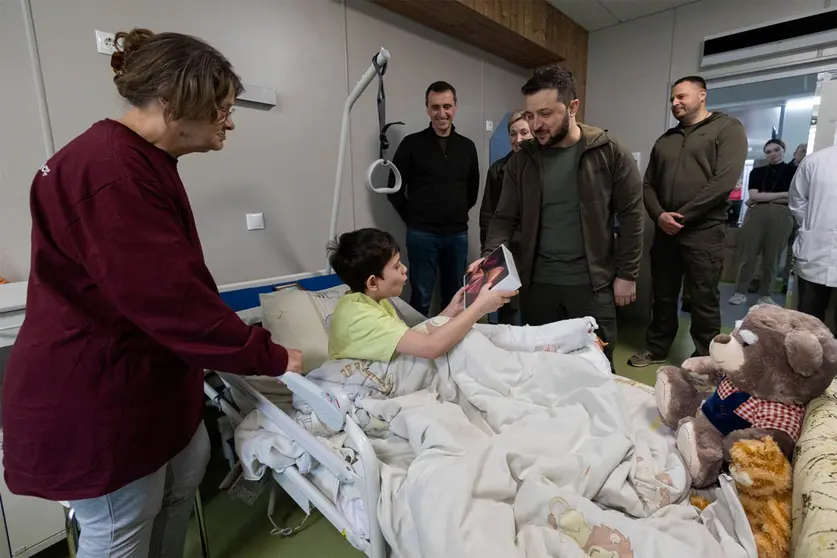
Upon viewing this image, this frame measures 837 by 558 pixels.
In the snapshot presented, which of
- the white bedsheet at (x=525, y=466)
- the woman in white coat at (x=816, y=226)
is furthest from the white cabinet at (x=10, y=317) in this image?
the woman in white coat at (x=816, y=226)

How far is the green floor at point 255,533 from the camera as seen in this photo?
147 centimetres

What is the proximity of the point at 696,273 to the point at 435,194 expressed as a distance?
1596 millimetres

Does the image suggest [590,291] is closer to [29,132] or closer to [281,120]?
[281,120]

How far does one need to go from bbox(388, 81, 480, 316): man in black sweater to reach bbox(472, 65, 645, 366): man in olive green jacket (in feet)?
2.46

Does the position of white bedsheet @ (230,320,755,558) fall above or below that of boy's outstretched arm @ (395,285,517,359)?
below

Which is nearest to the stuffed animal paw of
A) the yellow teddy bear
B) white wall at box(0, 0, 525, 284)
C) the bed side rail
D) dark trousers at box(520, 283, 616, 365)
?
the yellow teddy bear

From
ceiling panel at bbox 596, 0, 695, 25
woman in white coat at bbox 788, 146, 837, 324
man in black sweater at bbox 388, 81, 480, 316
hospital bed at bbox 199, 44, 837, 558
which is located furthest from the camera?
ceiling panel at bbox 596, 0, 695, 25

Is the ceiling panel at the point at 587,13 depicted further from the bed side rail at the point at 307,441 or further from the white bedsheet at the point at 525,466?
the bed side rail at the point at 307,441

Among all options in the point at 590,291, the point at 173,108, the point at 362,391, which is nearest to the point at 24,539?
the point at 362,391

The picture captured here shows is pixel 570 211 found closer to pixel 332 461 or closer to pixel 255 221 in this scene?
pixel 332 461

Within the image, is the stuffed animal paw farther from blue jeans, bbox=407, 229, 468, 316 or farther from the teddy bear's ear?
blue jeans, bbox=407, 229, 468, 316

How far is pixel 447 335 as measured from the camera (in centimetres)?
123

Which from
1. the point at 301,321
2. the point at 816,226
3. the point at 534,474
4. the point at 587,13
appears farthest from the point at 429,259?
the point at 587,13

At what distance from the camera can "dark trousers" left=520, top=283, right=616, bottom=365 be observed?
181 cm
